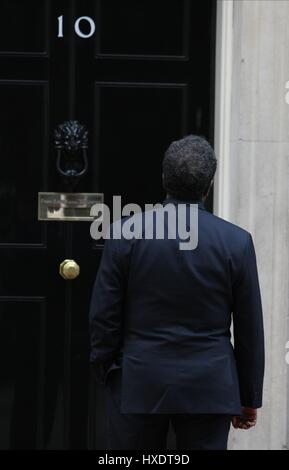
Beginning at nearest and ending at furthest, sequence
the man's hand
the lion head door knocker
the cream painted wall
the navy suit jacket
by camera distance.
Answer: the navy suit jacket, the man's hand, the cream painted wall, the lion head door knocker

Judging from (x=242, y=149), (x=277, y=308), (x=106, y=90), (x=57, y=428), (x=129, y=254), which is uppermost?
(x=106, y=90)

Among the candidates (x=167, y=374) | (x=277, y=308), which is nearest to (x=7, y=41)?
(x=277, y=308)

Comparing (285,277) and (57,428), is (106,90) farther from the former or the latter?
(57,428)

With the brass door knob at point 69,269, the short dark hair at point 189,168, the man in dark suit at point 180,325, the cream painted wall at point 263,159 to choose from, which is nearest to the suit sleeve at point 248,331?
the man in dark suit at point 180,325

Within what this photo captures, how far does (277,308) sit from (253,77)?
117cm

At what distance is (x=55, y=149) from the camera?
477 centimetres

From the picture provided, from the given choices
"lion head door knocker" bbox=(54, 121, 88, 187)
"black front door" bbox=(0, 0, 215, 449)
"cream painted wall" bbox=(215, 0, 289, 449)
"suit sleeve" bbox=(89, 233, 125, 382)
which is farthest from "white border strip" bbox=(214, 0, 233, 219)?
"suit sleeve" bbox=(89, 233, 125, 382)

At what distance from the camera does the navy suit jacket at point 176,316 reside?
312 cm

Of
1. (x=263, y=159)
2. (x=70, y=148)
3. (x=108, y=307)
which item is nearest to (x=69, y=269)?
(x=70, y=148)

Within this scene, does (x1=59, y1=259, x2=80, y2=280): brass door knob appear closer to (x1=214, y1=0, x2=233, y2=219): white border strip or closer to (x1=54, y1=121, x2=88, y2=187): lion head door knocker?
(x1=54, y1=121, x2=88, y2=187): lion head door knocker

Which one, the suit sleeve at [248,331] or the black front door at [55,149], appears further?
the black front door at [55,149]

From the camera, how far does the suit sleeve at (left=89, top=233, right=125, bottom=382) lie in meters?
3.17

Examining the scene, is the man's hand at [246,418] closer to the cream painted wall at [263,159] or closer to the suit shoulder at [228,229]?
the suit shoulder at [228,229]

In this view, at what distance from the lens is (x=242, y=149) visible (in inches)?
181
